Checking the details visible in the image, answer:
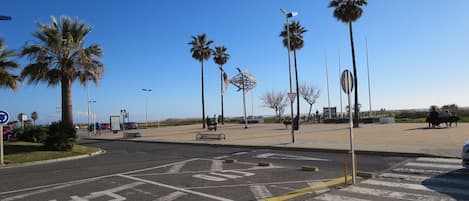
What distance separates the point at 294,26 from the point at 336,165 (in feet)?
110

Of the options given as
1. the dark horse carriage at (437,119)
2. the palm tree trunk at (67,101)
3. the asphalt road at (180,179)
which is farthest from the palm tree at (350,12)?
the palm tree trunk at (67,101)

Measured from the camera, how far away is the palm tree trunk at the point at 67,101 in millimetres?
19797

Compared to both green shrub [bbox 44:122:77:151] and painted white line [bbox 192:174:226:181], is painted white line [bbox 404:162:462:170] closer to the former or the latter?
painted white line [bbox 192:174:226:181]

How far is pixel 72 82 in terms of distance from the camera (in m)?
20.2

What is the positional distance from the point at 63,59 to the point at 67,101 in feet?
7.43

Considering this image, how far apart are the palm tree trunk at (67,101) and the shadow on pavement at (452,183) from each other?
57.1 ft

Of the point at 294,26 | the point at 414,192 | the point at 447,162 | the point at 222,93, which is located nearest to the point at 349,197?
the point at 414,192

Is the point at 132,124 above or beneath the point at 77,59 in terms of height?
beneath

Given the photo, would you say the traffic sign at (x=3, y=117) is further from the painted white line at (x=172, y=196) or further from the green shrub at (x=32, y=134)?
the painted white line at (x=172, y=196)

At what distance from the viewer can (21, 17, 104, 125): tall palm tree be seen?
63.0 ft

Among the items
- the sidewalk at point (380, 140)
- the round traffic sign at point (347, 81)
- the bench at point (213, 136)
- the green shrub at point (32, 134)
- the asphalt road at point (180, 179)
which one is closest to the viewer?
the asphalt road at point (180, 179)

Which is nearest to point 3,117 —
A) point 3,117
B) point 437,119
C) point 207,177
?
point 3,117

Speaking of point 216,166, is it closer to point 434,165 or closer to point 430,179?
point 430,179

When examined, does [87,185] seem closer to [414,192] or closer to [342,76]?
[342,76]
